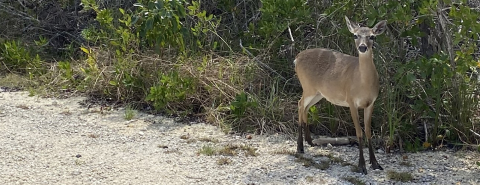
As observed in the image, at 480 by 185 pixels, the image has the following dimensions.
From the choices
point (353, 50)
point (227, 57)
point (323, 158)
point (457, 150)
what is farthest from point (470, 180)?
point (227, 57)

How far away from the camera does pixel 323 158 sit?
681 centimetres

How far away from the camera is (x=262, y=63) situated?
8.60 m

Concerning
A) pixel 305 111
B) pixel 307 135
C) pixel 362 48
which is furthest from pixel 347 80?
pixel 307 135

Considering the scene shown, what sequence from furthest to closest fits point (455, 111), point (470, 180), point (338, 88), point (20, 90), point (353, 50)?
point (20, 90) < point (353, 50) < point (455, 111) < point (338, 88) < point (470, 180)

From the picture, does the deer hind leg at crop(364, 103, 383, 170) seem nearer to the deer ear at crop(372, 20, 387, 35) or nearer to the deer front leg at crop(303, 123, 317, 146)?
the deer ear at crop(372, 20, 387, 35)

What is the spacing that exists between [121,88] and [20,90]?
1745 millimetres

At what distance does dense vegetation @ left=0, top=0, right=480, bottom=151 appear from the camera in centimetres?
699

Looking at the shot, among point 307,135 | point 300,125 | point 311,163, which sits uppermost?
point 300,125

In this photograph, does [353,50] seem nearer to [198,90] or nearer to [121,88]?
[198,90]

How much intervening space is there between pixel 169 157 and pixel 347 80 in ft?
6.30

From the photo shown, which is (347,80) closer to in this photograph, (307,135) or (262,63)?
(307,135)

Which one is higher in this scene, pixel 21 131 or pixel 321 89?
pixel 321 89

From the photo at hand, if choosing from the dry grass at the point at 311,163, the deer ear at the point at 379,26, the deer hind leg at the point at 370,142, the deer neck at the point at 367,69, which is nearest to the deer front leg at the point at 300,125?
the dry grass at the point at 311,163

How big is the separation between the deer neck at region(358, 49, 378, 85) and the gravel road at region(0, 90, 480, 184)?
867mm
